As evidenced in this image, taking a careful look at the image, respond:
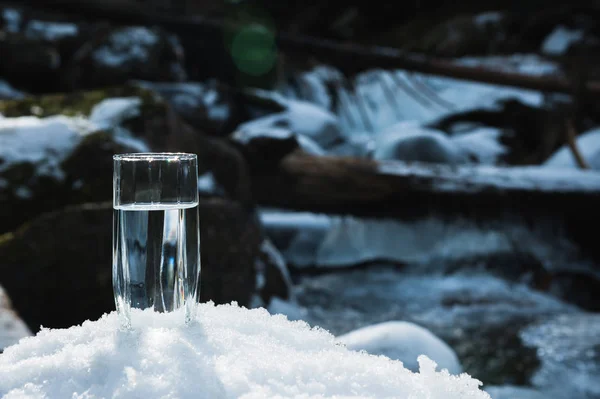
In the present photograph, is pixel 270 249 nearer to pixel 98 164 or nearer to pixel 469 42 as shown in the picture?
pixel 98 164

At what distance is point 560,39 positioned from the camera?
16.8 m

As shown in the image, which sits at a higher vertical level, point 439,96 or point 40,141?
point 439,96

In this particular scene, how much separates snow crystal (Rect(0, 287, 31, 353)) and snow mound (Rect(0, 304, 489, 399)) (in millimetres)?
1122

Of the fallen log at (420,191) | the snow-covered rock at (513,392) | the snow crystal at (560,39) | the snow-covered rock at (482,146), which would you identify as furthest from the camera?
the snow crystal at (560,39)

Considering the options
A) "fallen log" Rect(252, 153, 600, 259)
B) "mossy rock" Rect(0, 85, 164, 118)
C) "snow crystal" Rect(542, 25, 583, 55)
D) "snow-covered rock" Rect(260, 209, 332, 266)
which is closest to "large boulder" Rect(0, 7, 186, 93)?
"snow-covered rock" Rect(260, 209, 332, 266)

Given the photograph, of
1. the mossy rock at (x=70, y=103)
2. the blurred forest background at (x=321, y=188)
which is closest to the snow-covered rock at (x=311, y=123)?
the blurred forest background at (x=321, y=188)

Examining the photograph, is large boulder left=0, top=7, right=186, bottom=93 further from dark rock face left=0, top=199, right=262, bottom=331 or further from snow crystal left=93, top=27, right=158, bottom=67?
dark rock face left=0, top=199, right=262, bottom=331

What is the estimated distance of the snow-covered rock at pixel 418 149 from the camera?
9.62m

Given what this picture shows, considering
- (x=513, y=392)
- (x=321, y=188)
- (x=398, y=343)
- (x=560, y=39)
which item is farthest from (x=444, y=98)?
(x=398, y=343)

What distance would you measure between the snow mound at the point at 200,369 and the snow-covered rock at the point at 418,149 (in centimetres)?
868

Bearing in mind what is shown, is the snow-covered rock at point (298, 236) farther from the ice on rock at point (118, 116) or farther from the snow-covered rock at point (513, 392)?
the snow-covered rock at point (513, 392)

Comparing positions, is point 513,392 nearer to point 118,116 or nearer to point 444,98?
point 118,116

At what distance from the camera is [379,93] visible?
15.7 m

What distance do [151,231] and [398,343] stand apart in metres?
2.16
